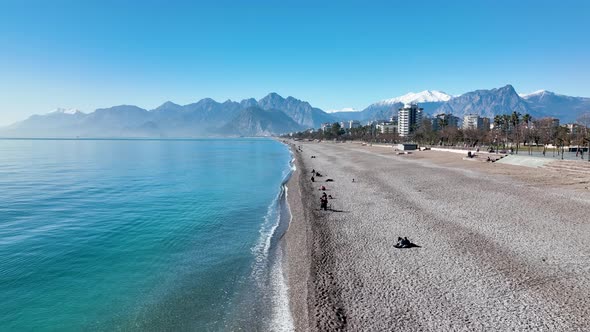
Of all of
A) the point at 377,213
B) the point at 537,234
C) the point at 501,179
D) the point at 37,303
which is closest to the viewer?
the point at 37,303

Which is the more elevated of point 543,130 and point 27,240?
point 543,130

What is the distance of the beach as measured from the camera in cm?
1207

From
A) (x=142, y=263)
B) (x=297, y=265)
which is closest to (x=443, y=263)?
(x=297, y=265)

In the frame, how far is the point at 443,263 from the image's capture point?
54.3 ft

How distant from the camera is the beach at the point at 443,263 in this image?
39.6ft

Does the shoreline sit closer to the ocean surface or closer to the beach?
the beach

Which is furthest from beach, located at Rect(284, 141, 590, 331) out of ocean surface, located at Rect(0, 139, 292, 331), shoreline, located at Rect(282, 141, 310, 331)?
ocean surface, located at Rect(0, 139, 292, 331)

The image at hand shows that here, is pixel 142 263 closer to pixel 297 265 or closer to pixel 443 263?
pixel 297 265

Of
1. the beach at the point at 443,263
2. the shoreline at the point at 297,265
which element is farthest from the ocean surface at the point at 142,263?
the beach at the point at 443,263

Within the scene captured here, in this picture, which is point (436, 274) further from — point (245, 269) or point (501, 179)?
point (501, 179)

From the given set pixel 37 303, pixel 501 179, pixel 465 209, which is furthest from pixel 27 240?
pixel 501 179

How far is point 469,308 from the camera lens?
12.5 meters

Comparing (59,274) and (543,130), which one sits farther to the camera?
(543,130)

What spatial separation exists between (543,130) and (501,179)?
82803 mm
